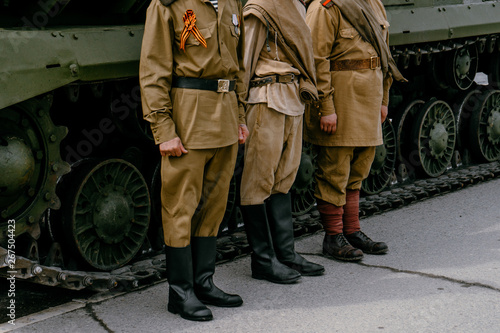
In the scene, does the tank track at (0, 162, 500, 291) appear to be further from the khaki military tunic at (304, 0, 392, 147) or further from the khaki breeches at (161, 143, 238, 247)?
the khaki military tunic at (304, 0, 392, 147)

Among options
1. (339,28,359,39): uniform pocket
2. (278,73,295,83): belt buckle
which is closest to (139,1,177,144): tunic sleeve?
(278,73,295,83): belt buckle

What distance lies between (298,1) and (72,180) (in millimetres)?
1854

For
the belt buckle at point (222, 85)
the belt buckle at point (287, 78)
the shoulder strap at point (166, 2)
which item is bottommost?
the belt buckle at point (222, 85)

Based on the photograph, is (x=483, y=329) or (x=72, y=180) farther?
(x=72, y=180)

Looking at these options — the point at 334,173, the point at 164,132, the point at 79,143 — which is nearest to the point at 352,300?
the point at 334,173

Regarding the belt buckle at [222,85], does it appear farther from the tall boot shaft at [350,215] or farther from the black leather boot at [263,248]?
the tall boot shaft at [350,215]

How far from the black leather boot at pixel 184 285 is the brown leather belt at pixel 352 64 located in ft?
6.13

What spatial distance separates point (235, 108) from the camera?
4.57 m

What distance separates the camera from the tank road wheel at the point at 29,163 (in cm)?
450

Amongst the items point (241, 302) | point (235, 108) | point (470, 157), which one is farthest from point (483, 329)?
point (470, 157)

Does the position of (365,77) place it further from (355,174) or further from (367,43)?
(355,174)

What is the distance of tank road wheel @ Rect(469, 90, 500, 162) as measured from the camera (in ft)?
29.6

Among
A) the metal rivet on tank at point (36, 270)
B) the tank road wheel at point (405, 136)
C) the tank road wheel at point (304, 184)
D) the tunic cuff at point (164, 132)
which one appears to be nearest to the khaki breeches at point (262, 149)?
the tunic cuff at point (164, 132)

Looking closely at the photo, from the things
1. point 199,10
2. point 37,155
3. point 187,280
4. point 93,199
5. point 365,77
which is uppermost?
point 199,10
